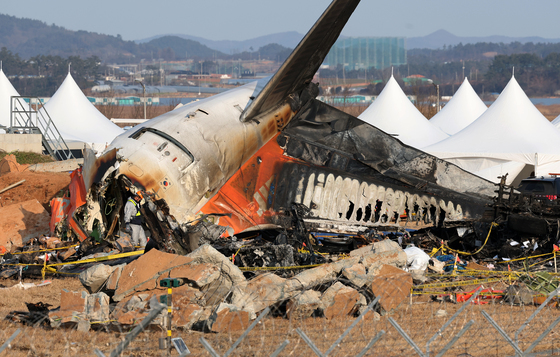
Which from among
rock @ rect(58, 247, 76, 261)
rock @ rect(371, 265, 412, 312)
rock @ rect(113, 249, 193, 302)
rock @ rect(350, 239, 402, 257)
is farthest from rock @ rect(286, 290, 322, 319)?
rock @ rect(58, 247, 76, 261)

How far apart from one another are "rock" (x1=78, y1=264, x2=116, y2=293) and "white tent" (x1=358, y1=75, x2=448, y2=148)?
27.4 metres

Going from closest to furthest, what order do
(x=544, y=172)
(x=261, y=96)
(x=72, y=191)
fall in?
(x=72, y=191), (x=261, y=96), (x=544, y=172)

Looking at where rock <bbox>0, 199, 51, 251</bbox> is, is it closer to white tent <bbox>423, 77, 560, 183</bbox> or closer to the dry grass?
the dry grass

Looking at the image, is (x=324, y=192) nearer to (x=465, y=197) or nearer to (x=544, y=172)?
(x=465, y=197)

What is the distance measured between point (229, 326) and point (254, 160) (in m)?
6.83

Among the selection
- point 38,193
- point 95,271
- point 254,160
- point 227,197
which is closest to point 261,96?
point 254,160

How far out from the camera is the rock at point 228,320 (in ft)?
30.9

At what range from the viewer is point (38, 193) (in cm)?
2184

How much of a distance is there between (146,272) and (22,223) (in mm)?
9357

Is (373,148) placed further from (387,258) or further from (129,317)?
(129,317)

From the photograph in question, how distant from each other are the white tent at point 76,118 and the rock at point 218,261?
103ft

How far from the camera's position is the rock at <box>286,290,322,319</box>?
33.6 ft

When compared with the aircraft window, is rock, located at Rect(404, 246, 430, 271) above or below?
below

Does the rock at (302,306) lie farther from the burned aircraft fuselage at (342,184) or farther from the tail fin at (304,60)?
the tail fin at (304,60)
